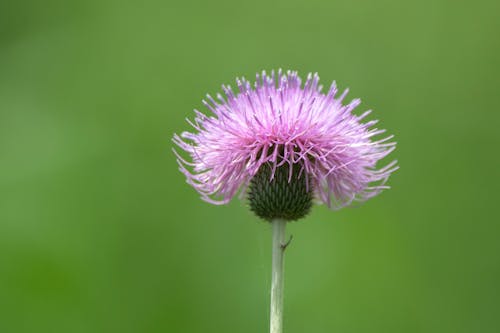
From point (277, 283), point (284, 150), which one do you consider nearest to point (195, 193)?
point (284, 150)

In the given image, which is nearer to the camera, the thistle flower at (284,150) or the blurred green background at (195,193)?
the thistle flower at (284,150)

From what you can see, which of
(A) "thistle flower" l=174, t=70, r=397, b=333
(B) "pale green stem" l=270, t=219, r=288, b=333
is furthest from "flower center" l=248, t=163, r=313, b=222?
A: (B) "pale green stem" l=270, t=219, r=288, b=333

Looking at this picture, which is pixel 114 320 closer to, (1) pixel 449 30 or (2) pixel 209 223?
(2) pixel 209 223

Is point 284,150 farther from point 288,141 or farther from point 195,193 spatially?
point 195,193

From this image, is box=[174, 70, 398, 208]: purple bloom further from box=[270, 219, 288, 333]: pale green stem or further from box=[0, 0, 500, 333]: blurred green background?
box=[0, 0, 500, 333]: blurred green background

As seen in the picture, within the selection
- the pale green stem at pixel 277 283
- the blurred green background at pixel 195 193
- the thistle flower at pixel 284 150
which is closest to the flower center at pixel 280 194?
the thistle flower at pixel 284 150

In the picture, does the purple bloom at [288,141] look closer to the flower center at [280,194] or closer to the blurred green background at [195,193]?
the flower center at [280,194]

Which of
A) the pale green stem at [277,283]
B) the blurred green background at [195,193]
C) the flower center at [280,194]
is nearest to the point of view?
the pale green stem at [277,283]

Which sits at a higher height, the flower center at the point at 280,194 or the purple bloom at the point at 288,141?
the purple bloom at the point at 288,141
